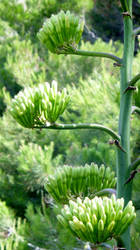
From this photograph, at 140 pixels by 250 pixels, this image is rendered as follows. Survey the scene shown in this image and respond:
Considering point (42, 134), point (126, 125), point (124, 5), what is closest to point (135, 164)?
point (126, 125)

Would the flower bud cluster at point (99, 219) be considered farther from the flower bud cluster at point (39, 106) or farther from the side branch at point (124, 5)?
the side branch at point (124, 5)

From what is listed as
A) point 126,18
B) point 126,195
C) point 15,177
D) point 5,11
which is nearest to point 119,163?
point 126,195

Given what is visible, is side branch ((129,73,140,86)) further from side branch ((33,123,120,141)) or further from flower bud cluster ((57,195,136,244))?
flower bud cluster ((57,195,136,244))

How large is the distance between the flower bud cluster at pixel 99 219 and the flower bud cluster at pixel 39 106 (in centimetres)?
18

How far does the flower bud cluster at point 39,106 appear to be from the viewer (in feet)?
1.95

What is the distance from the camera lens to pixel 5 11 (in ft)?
17.0

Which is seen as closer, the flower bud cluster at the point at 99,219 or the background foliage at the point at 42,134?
the flower bud cluster at the point at 99,219

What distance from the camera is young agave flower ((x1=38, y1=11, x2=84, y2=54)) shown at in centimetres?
66

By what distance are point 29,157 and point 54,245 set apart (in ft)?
2.25

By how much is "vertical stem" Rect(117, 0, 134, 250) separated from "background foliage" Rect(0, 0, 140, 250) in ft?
0.53

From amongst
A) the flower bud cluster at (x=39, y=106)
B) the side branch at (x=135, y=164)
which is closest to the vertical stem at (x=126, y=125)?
the side branch at (x=135, y=164)

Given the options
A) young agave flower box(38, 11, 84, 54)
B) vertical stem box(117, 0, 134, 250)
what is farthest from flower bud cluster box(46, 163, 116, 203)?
young agave flower box(38, 11, 84, 54)

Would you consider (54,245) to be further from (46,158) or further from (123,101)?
(123,101)

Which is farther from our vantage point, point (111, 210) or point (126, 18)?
point (126, 18)
